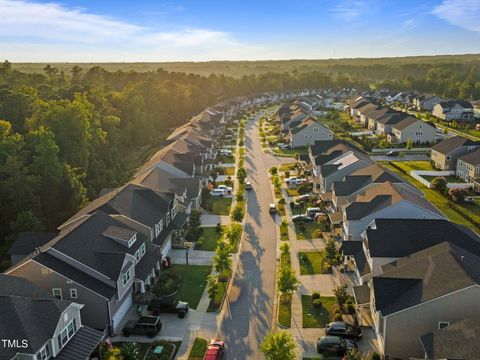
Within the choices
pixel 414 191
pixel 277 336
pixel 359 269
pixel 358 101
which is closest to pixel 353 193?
pixel 414 191

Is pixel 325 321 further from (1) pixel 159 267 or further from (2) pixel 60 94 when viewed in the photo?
(2) pixel 60 94

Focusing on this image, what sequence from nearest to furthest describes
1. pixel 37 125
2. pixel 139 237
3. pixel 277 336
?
1. pixel 277 336
2. pixel 139 237
3. pixel 37 125

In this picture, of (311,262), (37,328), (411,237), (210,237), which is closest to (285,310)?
(311,262)

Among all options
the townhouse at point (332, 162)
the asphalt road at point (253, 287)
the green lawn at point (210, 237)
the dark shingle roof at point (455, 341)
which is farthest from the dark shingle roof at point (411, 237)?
the townhouse at point (332, 162)

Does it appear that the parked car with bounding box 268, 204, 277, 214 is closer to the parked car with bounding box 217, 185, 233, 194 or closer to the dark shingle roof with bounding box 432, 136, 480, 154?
the parked car with bounding box 217, 185, 233, 194

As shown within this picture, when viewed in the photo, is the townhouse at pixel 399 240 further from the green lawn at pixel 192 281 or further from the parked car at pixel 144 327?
the parked car at pixel 144 327

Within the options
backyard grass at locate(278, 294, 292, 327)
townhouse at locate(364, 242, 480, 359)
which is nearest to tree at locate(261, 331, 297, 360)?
backyard grass at locate(278, 294, 292, 327)
